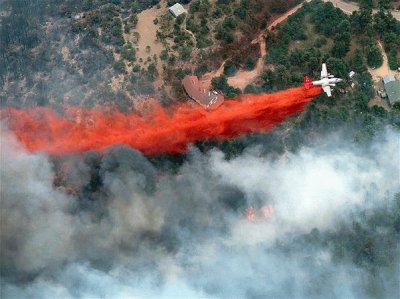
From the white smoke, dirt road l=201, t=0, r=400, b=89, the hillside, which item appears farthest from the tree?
the hillside

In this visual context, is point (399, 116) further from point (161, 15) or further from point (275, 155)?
point (161, 15)

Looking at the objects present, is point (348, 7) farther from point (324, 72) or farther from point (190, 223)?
point (190, 223)

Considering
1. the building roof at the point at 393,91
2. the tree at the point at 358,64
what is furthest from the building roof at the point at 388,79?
the tree at the point at 358,64

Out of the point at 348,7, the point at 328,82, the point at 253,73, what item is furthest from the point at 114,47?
the point at 348,7

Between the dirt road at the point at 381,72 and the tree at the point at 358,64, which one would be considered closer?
the tree at the point at 358,64

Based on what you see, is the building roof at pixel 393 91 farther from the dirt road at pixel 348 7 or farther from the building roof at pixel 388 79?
the dirt road at pixel 348 7

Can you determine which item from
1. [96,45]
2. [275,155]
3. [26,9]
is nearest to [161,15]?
[96,45]
